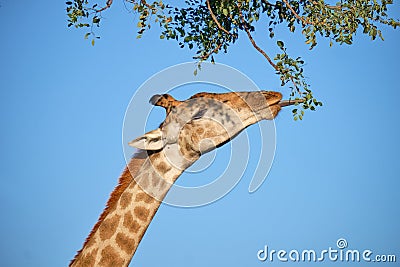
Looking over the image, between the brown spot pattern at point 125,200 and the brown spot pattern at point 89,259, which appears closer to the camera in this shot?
the brown spot pattern at point 89,259

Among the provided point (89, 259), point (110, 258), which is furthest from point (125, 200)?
point (89, 259)

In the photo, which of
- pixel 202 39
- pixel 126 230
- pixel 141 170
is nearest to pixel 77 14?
pixel 202 39

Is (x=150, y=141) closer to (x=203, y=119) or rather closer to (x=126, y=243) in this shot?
(x=203, y=119)

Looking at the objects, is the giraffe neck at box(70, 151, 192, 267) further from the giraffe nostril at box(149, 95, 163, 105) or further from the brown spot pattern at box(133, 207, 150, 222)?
the giraffe nostril at box(149, 95, 163, 105)

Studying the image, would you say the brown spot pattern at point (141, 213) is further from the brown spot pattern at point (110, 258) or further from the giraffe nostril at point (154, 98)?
the giraffe nostril at point (154, 98)

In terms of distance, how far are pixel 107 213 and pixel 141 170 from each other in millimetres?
667

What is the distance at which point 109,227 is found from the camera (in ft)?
23.2

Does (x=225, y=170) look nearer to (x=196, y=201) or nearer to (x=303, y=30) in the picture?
(x=196, y=201)

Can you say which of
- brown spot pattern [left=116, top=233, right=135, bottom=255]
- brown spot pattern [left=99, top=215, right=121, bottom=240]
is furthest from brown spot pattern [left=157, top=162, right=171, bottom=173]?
brown spot pattern [left=116, top=233, right=135, bottom=255]

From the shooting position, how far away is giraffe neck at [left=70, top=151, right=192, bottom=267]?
6957 mm

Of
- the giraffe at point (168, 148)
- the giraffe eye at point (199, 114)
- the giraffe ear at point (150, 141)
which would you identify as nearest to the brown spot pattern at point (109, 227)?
the giraffe at point (168, 148)

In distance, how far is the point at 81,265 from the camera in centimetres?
700

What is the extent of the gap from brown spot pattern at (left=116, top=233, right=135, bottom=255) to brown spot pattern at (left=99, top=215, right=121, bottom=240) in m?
0.13

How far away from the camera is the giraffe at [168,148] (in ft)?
22.5
